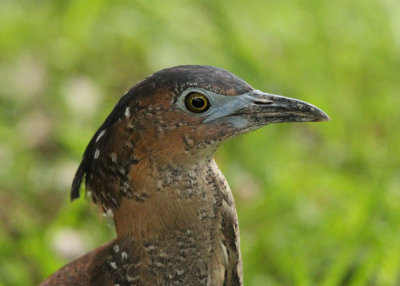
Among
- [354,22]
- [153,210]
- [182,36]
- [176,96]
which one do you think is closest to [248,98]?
[176,96]

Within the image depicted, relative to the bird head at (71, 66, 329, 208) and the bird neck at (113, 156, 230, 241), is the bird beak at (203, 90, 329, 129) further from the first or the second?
the bird neck at (113, 156, 230, 241)

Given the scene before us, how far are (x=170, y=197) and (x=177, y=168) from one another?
0.11 metres

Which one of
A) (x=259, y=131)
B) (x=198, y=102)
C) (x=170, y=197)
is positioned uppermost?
(x=198, y=102)

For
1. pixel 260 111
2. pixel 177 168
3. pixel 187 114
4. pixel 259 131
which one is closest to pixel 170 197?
pixel 177 168

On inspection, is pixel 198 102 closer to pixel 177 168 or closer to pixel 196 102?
pixel 196 102

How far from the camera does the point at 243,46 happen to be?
5.32 metres

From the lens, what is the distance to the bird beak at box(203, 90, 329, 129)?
109 inches

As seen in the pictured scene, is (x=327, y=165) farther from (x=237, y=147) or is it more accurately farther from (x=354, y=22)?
(x=354, y=22)

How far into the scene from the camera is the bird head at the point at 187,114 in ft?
8.97

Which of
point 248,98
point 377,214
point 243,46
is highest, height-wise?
point 243,46

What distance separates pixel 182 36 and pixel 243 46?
507 mm

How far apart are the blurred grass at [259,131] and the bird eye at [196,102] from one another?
1.21 m

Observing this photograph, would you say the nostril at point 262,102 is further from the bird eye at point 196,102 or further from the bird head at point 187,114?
the bird eye at point 196,102

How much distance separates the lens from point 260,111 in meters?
2.79
